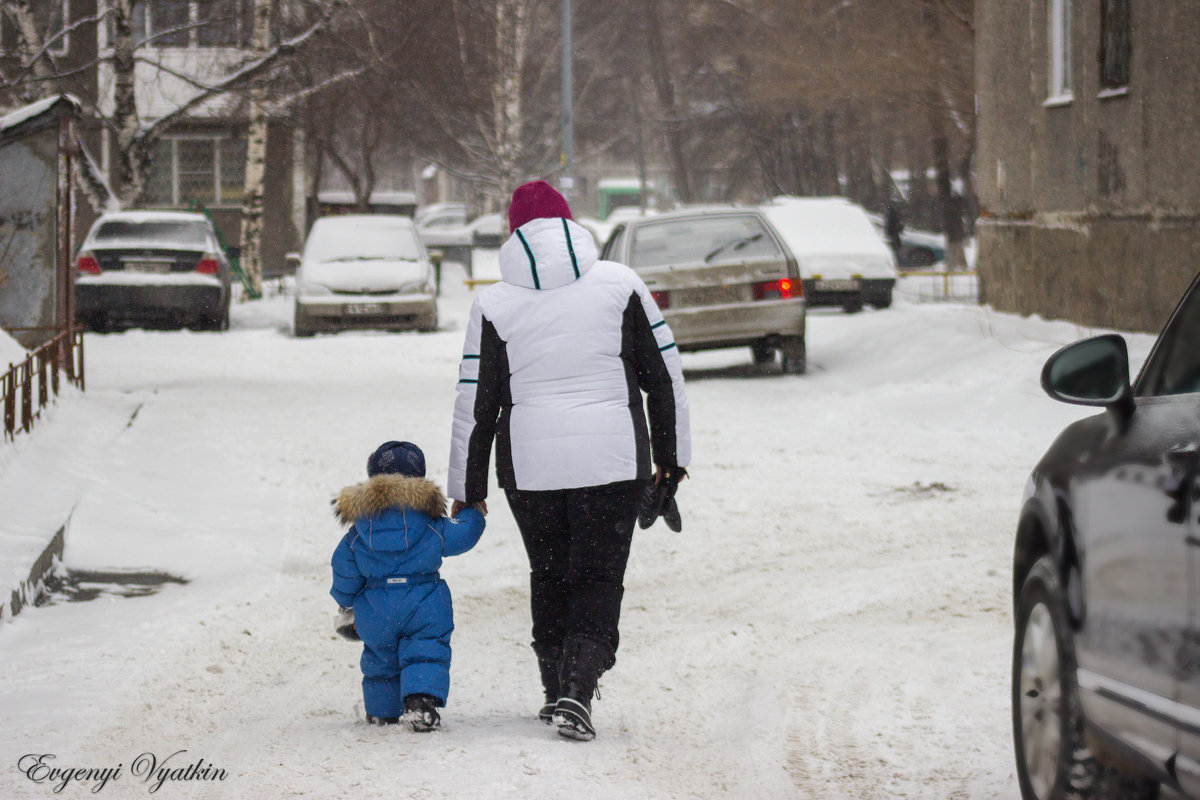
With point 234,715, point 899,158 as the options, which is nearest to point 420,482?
point 234,715

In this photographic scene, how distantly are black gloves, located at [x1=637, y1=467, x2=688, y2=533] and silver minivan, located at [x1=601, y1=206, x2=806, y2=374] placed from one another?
9871mm

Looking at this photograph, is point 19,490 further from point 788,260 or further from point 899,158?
point 899,158

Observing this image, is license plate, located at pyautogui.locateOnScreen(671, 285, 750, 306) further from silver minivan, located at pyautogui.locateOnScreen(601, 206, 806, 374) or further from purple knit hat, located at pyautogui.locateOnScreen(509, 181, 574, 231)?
purple knit hat, located at pyautogui.locateOnScreen(509, 181, 574, 231)

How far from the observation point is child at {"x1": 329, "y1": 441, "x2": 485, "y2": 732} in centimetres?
466

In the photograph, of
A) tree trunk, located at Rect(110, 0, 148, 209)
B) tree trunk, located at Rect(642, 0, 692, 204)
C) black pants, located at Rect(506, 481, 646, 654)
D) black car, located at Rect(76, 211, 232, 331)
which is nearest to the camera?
black pants, located at Rect(506, 481, 646, 654)

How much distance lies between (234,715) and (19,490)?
3.87m

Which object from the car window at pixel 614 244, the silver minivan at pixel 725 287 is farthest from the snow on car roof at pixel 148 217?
the silver minivan at pixel 725 287

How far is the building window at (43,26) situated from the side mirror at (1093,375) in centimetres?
1623

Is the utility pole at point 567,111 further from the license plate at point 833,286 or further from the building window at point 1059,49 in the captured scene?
the building window at point 1059,49

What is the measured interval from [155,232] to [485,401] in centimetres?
1753

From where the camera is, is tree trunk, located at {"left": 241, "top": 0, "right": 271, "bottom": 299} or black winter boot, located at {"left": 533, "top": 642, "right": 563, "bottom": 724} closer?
black winter boot, located at {"left": 533, "top": 642, "right": 563, "bottom": 724}

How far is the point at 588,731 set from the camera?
461cm

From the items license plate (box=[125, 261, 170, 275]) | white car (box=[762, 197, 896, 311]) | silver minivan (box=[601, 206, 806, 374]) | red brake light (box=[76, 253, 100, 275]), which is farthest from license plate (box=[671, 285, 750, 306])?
red brake light (box=[76, 253, 100, 275])

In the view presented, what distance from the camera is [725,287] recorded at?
15086 millimetres
